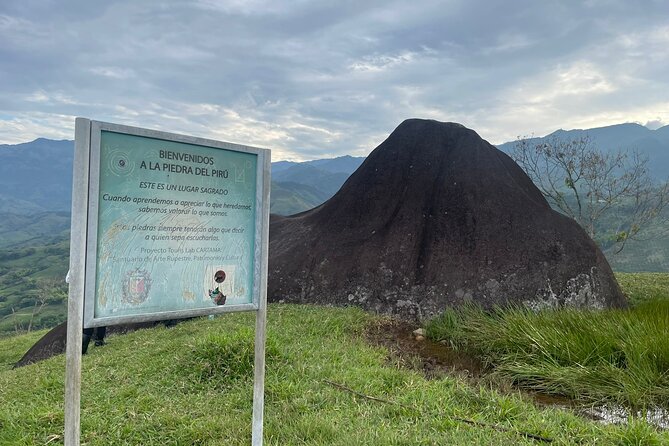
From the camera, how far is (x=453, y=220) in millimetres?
10961

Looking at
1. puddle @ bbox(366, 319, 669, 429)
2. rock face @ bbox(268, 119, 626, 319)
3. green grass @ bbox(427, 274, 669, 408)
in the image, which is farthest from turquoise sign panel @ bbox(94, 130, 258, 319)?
rock face @ bbox(268, 119, 626, 319)

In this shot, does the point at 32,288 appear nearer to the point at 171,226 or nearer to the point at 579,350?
the point at 579,350

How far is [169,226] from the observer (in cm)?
338

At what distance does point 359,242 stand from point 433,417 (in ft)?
22.6

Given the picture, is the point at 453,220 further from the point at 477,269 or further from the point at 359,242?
the point at 359,242

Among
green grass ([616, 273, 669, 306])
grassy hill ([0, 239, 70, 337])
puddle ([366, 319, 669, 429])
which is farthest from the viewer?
grassy hill ([0, 239, 70, 337])

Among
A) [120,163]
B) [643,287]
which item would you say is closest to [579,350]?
[120,163]

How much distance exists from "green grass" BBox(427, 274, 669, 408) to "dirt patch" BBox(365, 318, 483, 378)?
0.26 m

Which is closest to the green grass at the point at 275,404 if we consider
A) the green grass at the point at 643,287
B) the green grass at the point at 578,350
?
the green grass at the point at 578,350

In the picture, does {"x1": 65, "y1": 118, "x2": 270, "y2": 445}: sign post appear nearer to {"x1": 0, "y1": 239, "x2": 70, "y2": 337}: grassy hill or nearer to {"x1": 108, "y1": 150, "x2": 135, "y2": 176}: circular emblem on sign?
{"x1": 108, "y1": 150, "x2": 135, "y2": 176}: circular emblem on sign

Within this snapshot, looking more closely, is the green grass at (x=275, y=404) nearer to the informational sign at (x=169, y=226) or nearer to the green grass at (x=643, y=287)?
the informational sign at (x=169, y=226)

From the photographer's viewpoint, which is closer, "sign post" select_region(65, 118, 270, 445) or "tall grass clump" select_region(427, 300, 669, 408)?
"sign post" select_region(65, 118, 270, 445)

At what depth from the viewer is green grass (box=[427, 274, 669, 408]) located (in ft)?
19.0

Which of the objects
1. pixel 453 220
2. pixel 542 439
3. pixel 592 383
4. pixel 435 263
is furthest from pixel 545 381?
pixel 453 220
